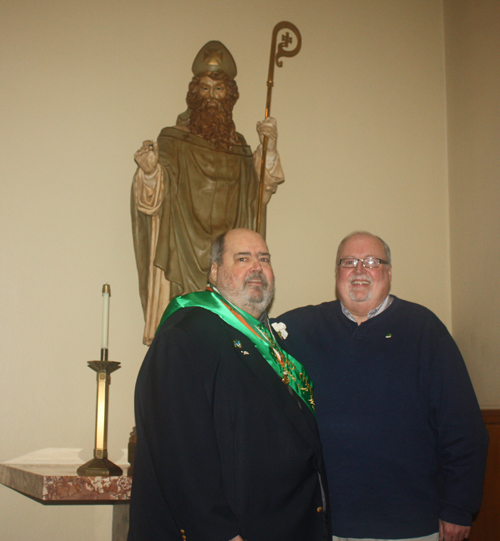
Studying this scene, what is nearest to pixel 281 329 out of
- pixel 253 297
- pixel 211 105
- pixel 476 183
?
pixel 253 297

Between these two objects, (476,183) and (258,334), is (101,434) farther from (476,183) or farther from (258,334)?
(476,183)

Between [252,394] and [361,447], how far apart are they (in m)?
0.53

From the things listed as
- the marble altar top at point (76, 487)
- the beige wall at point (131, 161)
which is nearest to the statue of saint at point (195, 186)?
the beige wall at point (131, 161)

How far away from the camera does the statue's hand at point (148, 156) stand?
3246mm

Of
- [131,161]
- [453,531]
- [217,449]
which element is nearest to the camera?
[217,449]

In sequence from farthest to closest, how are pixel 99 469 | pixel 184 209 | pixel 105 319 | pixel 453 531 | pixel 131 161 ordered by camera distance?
1. pixel 131 161
2. pixel 184 209
3. pixel 105 319
4. pixel 99 469
5. pixel 453 531

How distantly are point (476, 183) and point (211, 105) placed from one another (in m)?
1.73

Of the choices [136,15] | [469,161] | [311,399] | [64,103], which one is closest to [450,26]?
[469,161]

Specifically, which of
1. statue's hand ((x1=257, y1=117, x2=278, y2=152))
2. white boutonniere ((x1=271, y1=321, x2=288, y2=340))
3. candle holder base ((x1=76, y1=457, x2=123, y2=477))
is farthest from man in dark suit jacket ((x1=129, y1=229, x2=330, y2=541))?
statue's hand ((x1=257, y1=117, x2=278, y2=152))

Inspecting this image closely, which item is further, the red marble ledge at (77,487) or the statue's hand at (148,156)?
the statue's hand at (148,156)

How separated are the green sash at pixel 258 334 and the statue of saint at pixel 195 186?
110 centimetres

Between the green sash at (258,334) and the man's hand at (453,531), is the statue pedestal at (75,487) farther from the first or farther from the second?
the man's hand at (453,531)

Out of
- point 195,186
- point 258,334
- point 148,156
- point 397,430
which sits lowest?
point 397,430

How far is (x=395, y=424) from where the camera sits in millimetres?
2178
